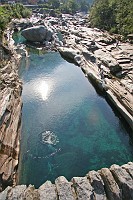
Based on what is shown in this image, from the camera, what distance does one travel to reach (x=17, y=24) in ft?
252

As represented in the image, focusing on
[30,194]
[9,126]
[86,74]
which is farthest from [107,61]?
[30,194]

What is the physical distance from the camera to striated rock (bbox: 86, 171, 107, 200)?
43.4 ft

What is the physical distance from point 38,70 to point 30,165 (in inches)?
918

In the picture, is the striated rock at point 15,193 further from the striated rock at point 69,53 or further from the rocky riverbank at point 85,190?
the striated rock at point 69,53

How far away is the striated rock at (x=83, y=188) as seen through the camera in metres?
13.1

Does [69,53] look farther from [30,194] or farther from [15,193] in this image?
[15,193]

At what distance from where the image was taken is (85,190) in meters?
13.3

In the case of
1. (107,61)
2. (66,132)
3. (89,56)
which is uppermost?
(107,61)

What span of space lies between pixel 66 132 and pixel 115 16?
154 ft

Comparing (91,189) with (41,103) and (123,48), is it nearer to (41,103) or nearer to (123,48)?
(41,103)

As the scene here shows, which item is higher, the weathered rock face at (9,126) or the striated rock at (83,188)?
the striated rock at (83,188)

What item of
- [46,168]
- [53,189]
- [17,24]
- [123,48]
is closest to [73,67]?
[123,48]

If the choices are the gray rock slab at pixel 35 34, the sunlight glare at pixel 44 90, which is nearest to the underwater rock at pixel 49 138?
the sunlight glare at pixel 44 90

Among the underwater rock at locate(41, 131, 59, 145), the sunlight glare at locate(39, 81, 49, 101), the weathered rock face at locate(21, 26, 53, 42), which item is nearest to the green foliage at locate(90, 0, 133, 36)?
the weathered rock face at locate(21, 26, 53, 42)
